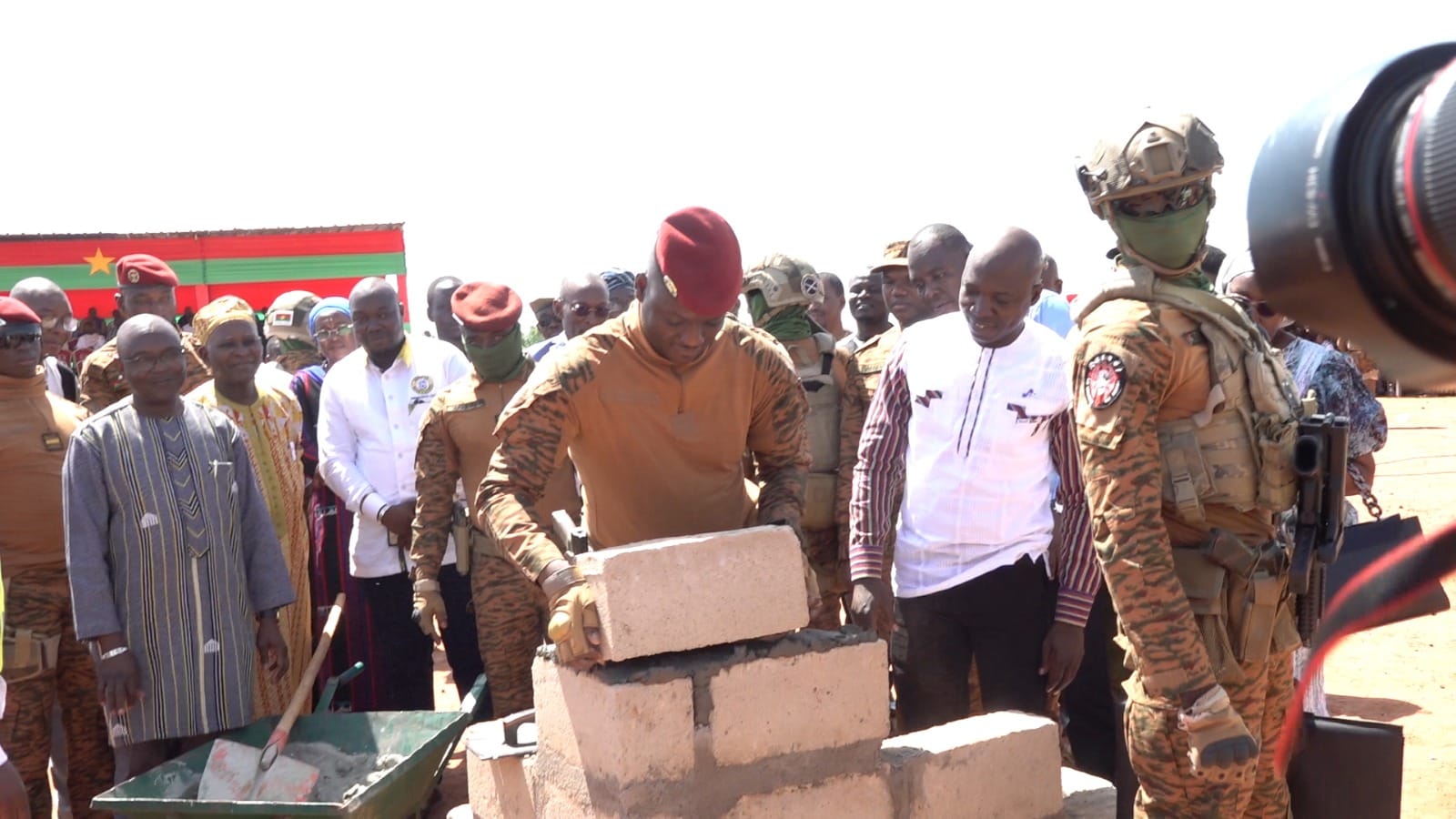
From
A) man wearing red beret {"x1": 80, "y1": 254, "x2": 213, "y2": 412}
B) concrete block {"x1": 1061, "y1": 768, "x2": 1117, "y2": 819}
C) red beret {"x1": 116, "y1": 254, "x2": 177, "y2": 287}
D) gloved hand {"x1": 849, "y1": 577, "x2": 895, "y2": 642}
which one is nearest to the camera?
concrete block {"x1": 1061, "y1": 768, "x2": 1117, "y2": 819}

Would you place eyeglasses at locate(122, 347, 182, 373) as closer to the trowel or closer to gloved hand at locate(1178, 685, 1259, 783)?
the trowel

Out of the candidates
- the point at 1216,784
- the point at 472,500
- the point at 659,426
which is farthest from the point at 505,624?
the point at 1216,784

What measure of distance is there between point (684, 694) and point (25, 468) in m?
3.17

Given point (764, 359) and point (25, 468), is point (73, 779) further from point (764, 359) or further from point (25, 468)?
point (764, 359)

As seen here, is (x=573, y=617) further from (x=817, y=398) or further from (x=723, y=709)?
(x=817, y=398)

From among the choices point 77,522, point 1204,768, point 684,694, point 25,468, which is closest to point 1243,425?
point 1204,768

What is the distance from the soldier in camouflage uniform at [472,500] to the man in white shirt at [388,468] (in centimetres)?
46

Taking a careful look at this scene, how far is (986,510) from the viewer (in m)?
3.90

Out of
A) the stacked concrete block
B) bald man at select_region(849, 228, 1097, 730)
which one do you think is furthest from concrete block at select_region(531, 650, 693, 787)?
bald man at select_region(849, 228, 1097, 730)

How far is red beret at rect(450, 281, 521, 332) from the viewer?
201 inches

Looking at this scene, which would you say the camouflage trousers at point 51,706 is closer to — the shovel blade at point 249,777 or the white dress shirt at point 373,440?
the shovel blade at point 249,777

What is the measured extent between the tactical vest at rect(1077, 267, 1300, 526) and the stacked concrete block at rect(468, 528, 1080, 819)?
884 mm

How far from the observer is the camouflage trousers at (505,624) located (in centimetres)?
513

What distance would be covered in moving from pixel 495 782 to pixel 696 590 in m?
1.03
